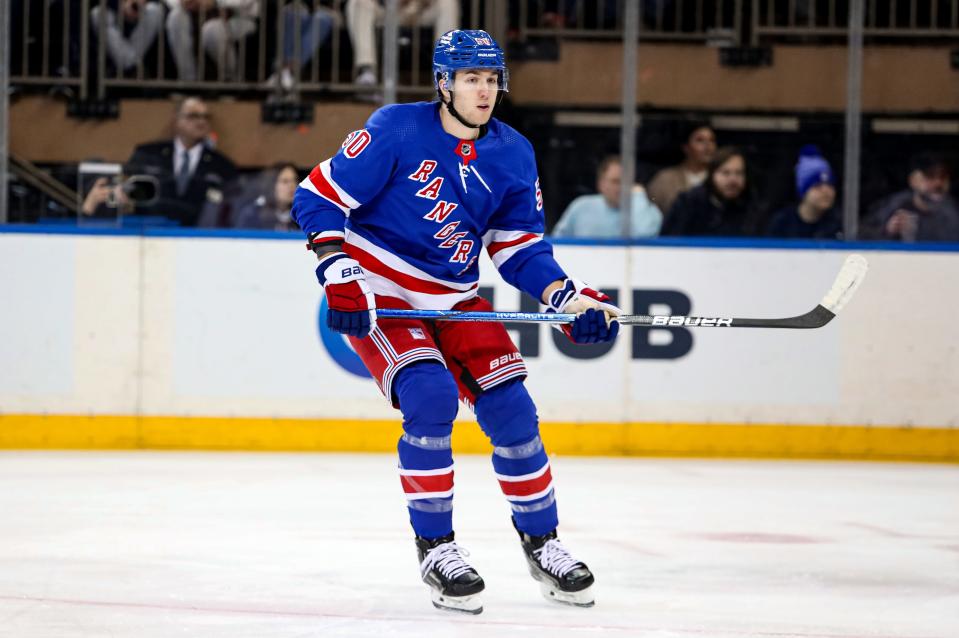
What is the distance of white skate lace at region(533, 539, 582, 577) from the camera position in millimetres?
3225

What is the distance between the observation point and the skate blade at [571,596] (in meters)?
3.22

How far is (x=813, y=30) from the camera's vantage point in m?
6.71

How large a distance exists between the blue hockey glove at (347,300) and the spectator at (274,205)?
118 inches

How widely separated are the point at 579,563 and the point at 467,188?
2.84 ft

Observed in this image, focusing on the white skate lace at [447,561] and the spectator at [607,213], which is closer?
the white skate lace at [447,561]

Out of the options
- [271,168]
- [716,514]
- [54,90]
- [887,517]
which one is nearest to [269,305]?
[271,168]

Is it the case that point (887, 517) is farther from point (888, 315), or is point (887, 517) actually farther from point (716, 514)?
point (888, 315)

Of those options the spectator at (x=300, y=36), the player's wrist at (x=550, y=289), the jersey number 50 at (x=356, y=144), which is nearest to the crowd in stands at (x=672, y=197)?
the spectator at (x=300, y=36)

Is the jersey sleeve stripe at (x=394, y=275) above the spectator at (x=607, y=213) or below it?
below

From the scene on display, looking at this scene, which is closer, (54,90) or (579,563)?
(579,563)

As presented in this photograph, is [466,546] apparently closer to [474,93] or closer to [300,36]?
[474,93]

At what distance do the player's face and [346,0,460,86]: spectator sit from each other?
10.0 feet

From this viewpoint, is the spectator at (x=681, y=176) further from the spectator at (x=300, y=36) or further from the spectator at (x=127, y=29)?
the spectator at (x=127, y=29)

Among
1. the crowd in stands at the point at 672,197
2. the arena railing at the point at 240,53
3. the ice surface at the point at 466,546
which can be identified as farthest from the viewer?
the arena railing at the point at 240,53
